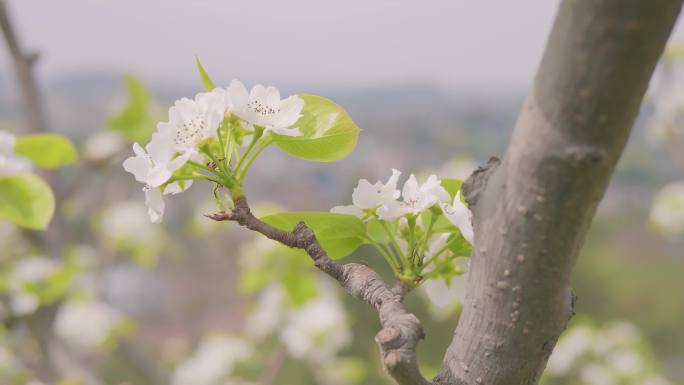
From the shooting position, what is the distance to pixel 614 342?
1.63 m

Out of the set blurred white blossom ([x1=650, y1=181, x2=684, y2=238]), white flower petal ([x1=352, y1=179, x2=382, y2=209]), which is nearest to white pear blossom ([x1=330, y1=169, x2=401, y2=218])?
white flower petal ([x1=352, y1=179, x2=382, y2=209])

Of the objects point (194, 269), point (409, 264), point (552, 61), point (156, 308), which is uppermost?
point (552, 61)

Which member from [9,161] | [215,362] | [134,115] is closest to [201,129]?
[9,161]

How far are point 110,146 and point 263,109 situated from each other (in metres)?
1.07

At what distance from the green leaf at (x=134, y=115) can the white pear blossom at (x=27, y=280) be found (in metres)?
0.27

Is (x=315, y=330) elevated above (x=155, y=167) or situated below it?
below

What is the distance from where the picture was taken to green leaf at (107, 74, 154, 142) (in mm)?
1002

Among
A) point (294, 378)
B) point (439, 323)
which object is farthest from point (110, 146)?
point (439, 323)

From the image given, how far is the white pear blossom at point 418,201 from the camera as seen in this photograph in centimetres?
33

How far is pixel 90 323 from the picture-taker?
148 cm

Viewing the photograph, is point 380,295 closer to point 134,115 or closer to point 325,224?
point 325,224

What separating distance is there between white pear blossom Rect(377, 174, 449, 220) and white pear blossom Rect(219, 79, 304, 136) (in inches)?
2.6

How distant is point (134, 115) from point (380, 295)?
0.82 meters

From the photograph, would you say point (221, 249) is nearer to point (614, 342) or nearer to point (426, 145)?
point (614, 342)
